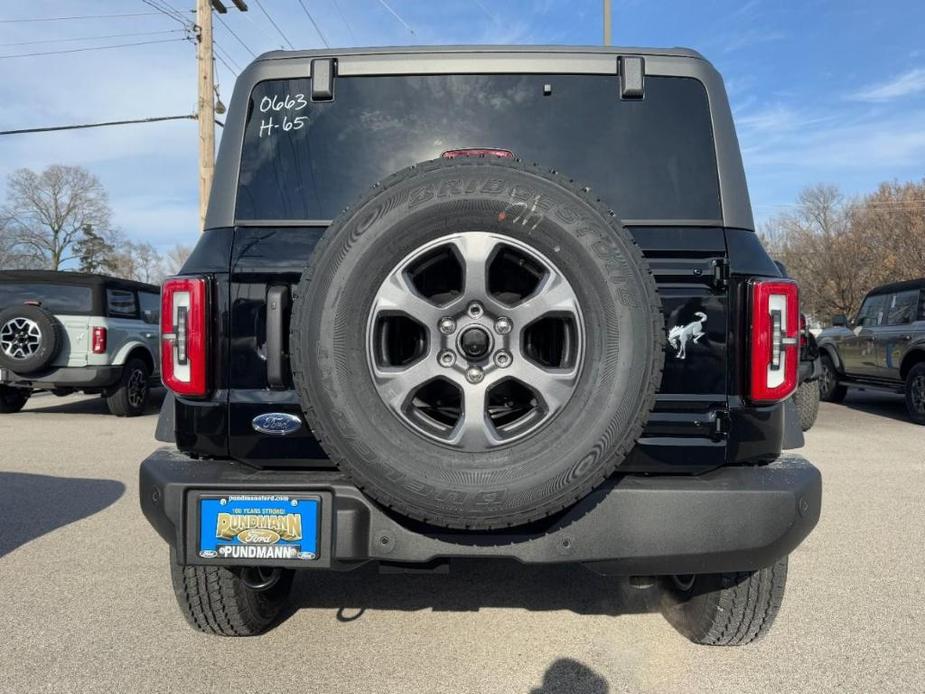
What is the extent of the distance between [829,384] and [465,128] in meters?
10.8

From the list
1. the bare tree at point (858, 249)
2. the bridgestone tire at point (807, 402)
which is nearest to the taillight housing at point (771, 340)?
the bridgestone tire at point (807, 402)

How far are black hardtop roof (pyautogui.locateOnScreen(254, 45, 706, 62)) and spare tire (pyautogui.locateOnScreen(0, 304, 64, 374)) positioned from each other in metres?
7.32

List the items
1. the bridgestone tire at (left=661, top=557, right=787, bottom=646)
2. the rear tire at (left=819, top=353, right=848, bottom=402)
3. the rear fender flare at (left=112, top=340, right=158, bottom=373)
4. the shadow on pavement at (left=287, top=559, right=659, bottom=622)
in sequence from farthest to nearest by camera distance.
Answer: the rear tire at (left=819, top=353, right=848, bottom=402) < the rear fender flare at (left=112, top=340, right=158, bottom=373) < the shadow on pavement at (left=287, top=559, right=659, bottom=622) < the bridgestone tire at (left=661, top=557, right=787, bottom=646)

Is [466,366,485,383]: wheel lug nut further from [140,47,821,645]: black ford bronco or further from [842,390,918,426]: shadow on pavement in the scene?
[842,390,918,426]: shadow on pavement

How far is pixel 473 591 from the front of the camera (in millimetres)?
3090

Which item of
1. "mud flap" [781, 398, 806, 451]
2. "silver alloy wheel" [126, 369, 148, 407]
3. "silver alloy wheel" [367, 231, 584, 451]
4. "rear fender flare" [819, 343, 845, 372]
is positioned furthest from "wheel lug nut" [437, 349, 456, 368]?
"rear fender flare" [819, 343, 845, 372]

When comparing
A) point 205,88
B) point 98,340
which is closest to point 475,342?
point 98,340

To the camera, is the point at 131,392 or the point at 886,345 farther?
the point at 131,392

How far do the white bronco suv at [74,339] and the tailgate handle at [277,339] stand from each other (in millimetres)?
7538

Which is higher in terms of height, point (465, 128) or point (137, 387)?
point (465, 128)

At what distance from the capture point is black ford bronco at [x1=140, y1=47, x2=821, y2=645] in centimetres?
177

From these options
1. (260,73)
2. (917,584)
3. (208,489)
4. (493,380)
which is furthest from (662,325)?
(917,584)

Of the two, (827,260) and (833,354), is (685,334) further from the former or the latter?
(827,260)

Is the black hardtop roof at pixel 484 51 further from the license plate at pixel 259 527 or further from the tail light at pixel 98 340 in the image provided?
the tail light at pixel 98 340
